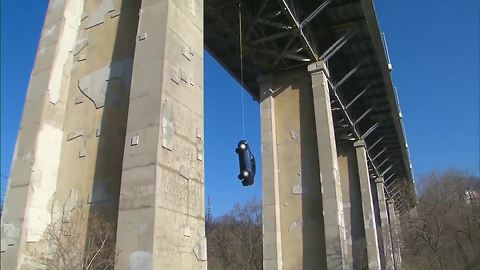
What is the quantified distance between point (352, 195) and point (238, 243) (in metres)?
31.4

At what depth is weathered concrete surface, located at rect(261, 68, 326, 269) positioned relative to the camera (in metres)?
18.9

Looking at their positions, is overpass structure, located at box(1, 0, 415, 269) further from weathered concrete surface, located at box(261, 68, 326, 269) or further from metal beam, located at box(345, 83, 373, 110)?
metal beam, located at box(345, 83, 373, 110)

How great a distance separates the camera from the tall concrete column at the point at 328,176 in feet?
58.3

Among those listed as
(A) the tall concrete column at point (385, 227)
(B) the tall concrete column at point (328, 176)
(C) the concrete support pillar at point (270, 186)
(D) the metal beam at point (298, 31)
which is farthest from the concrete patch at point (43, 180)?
(A) the tall concrete column at point (385, 227)

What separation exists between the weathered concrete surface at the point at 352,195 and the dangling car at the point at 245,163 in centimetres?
1686

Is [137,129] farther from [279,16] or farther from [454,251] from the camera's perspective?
[454,251]

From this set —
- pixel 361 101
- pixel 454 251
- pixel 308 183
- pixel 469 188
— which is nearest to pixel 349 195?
pixel 361 101

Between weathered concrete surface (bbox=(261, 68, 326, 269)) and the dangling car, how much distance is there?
5.76 m

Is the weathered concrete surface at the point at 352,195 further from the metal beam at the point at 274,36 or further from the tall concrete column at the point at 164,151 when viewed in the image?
the tall concrete column at the point at 164,151

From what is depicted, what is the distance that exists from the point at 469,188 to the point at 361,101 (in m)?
43.7

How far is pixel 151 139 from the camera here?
8.55 m

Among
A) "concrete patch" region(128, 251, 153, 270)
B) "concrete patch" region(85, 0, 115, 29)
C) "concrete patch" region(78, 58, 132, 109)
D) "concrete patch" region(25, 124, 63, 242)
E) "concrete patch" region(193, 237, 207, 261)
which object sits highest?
"concrete patch" region(85, 0, 115, 29)

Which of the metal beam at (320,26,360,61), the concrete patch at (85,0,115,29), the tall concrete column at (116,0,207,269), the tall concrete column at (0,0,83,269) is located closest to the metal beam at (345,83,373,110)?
the metal beam at (320,26,360,61)

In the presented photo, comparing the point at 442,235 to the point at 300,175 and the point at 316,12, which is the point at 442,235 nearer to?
the point at 300,175
